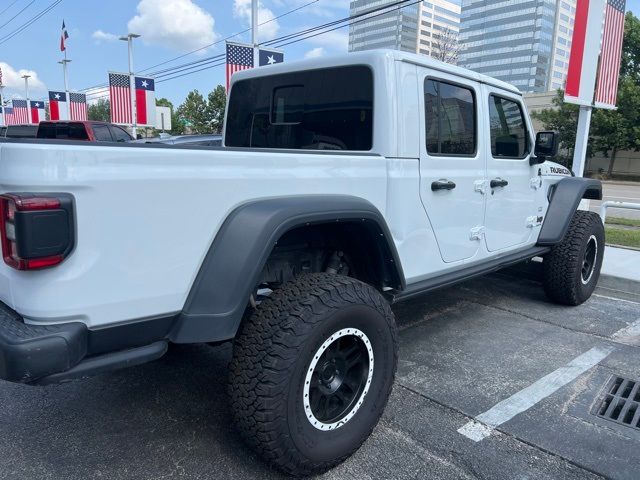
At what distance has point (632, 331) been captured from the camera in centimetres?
442

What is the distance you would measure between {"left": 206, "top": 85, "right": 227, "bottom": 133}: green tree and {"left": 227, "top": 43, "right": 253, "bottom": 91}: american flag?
35284 mm

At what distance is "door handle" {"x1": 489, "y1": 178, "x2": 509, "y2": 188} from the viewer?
3.72 meters

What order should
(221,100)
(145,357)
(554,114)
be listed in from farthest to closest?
(221,100), (554,114), (145,357)

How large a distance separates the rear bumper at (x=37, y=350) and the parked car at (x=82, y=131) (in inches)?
447

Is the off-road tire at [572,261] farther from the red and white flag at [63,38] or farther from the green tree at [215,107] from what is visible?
the green tree at [215,107]

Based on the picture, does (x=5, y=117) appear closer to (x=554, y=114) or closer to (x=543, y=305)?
(x=554, y=114)

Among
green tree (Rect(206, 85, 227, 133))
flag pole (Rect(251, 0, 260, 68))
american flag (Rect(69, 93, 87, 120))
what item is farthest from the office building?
green tree (Rect(206, 85, 227, 133))

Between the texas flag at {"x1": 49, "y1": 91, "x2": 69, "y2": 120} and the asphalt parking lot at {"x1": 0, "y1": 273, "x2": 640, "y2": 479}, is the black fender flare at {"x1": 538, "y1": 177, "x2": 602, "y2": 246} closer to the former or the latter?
the asphalt parking lot at {"x1": 0, "y1": 273, "x2": 640, "y2": 479}

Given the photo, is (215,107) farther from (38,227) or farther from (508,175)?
(38,227)

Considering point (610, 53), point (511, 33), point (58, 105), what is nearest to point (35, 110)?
point (58, 105)

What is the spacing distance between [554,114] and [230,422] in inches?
1477

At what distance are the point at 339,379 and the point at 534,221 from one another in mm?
2766

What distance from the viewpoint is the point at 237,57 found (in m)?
11.0

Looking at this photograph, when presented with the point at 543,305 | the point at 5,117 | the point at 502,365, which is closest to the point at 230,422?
the point at 502,365
